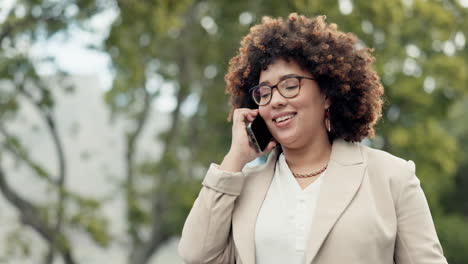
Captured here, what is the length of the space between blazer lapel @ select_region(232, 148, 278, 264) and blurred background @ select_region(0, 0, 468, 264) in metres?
7.68

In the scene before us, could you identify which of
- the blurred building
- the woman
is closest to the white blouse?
the woman

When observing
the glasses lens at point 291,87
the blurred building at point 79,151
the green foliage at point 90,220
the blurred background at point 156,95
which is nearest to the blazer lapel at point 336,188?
the glasses lens at point 291,87

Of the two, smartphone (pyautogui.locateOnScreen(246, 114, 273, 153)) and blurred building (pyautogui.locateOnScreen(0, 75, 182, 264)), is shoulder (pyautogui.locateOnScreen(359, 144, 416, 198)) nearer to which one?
smartphone (pyautogui.locateOnScreen(246, 114, 273, 153))

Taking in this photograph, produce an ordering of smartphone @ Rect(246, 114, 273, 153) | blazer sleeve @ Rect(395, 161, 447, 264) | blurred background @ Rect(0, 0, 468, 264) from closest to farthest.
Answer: blazer sleeve @ Rect(395, 161, 447, 264) → smartphone @ Rect(246, 114, 273, 153) → blurred background @ Rect(0, 0, 468, 264)

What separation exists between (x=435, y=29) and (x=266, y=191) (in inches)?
569

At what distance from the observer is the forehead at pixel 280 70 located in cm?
308

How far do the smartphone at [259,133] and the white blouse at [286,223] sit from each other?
0.22 metres

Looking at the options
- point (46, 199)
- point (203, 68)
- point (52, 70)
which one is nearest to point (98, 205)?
point (46, 199)

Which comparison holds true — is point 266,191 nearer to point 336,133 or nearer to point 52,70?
point 336,133

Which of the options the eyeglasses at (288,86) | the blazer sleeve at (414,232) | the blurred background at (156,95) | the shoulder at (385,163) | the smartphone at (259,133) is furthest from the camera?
the blurred background at (156,95)

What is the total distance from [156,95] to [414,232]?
16.5 metres

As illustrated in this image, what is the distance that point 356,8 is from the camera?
1398cm

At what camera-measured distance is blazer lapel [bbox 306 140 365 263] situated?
2840 mm

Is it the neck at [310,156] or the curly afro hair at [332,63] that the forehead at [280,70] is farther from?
the neck at [310,156]
